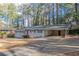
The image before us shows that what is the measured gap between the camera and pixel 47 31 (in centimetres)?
275

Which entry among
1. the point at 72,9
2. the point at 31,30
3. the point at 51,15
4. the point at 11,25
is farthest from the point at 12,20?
the point at 72,9

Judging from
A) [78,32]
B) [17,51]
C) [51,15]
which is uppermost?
[51,15]

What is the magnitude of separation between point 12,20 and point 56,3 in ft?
1.61

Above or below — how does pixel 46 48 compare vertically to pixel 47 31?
below

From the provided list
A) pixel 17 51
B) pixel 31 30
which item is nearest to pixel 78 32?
pixel 31 30

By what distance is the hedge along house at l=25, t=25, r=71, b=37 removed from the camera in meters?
2.73

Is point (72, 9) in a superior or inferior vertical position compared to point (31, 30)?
superior

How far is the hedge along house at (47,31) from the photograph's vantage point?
273cm

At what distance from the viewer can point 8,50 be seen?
2.72 meters

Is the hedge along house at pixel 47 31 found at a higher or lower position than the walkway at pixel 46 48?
higher

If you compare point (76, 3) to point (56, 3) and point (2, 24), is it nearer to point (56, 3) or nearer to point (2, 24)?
point (56, 3)

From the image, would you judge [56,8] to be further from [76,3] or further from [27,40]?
[27,40]

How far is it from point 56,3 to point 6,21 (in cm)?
55

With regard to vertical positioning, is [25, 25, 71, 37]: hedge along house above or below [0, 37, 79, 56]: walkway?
above
